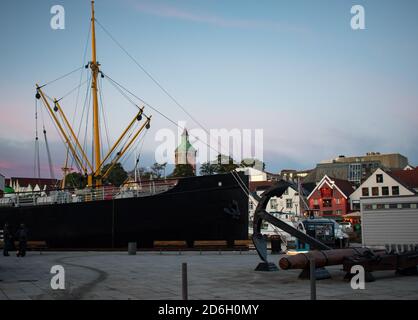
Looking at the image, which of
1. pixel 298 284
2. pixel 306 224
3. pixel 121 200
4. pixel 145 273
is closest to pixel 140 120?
pixel 121 200

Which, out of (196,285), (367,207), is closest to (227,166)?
(367,207)

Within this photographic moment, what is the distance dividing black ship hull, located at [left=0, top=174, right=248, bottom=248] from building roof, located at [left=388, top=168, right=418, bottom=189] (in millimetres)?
39365

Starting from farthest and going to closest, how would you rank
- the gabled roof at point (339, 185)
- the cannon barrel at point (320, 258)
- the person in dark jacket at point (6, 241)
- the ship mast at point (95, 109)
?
1. the gabled roof at point (339, 185)
2. the ship mast at point (95, 109)
3. the person in dark jacket at point (6, 241)
4. the cannon barrel at point (320, 258)

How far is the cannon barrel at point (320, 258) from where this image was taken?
10.8 metres

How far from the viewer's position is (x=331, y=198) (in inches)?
2552

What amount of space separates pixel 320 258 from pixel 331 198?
55.5 m

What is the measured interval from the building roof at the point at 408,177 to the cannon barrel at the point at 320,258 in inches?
1982

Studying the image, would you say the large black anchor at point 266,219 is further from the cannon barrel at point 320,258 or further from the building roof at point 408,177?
the building roof at point 408,177

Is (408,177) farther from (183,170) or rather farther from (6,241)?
(6,241)

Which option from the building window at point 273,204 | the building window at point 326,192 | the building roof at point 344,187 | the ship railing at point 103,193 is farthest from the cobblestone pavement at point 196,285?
the building window at point 273,204

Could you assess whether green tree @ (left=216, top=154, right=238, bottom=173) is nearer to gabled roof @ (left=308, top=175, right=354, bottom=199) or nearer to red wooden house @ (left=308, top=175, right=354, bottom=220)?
red wooden house @ (left=308, top=175, right=354, bottom=220)

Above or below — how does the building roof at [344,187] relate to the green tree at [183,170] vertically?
below

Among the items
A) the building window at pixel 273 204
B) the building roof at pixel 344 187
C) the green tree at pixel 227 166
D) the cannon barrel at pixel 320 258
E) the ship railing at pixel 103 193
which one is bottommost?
the cannon barrel at pixel 320 258
